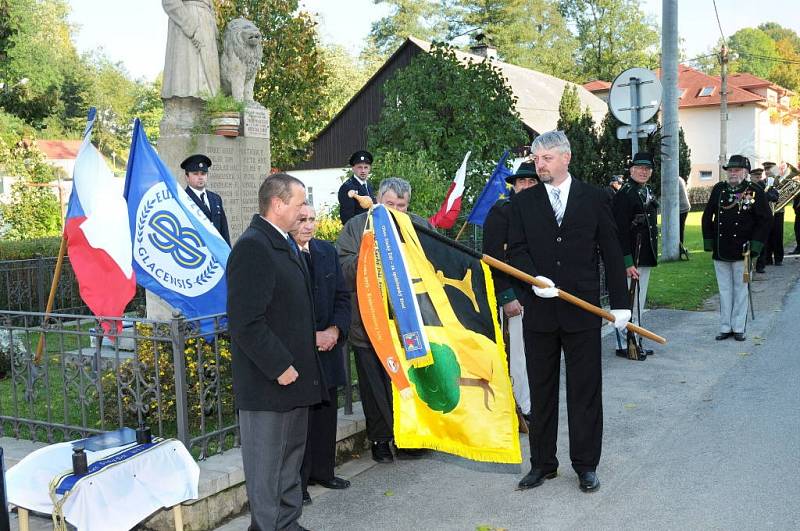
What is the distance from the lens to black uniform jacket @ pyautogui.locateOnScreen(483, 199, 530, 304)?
5457 mm

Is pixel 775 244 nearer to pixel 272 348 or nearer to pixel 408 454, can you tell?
pixel 408 454

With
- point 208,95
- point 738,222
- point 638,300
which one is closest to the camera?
point 208,95

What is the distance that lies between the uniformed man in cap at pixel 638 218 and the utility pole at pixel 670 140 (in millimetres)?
8226

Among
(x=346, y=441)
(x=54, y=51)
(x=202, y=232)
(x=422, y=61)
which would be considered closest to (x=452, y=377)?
(x=346, y=441)

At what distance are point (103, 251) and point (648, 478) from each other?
4.06 metres

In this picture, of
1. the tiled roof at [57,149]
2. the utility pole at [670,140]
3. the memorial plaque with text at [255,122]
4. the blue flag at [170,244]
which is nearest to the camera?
the blue flag at [170,244]

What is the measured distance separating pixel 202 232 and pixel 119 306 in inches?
30.8

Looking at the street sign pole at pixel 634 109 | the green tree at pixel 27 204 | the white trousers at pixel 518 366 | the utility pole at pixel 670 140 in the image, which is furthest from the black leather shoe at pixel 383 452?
the green tree at pixel 27 204

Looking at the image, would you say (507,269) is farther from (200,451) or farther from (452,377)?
(200,451)

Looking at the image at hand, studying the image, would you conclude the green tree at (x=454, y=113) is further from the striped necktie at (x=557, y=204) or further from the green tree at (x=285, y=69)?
the green tree at (x=285, y=69)

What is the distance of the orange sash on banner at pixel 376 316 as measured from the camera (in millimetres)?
4602

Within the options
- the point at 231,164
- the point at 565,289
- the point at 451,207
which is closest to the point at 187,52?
the point at 231,164

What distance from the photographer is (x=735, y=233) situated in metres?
9.57

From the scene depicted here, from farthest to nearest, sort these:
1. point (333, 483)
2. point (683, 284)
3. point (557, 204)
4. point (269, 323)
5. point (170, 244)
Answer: point (683, 284), point (170, 244), point (333, 483), point (557, 204), point (269, 323)
